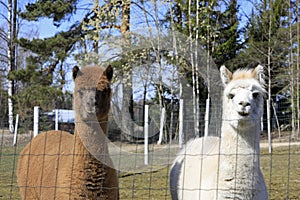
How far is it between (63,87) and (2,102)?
261 inches

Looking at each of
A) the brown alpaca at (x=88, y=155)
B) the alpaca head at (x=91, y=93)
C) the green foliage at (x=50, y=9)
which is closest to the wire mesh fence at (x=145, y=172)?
the brown alpaca at (x=88, y=155)

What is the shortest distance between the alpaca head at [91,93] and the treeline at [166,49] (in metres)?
3.45

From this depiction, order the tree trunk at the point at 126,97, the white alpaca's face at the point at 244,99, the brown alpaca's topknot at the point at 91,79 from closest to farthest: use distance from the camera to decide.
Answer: the white alpaca's face at the point at 244,99 < the brown alpaca's topknot at the point at 91,79 < the tree trunk at the point at 126,97

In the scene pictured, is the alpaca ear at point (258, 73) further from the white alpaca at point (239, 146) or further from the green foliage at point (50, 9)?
the green foliage at point (50, 9)

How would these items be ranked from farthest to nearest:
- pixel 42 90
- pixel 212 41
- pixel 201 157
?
1. pixel 212 41
2. pixel 42 90
3. pixel 201 157

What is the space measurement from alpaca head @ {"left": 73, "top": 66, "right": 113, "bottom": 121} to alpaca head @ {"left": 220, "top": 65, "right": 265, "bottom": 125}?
3.48 feet

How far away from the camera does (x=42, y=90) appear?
49.9ft

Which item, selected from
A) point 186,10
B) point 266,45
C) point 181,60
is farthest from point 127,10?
point 266,45

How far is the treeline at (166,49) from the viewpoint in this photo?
9.41 metres

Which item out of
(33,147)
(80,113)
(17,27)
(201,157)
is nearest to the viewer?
(80,113)

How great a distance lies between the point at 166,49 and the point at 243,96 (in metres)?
7.25

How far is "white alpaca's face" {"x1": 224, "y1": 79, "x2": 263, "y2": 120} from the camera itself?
119 inches

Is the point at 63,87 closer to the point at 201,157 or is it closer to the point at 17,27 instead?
the point at 17,27

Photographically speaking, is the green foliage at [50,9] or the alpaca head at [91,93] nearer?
the alpaca head at [91,93]
